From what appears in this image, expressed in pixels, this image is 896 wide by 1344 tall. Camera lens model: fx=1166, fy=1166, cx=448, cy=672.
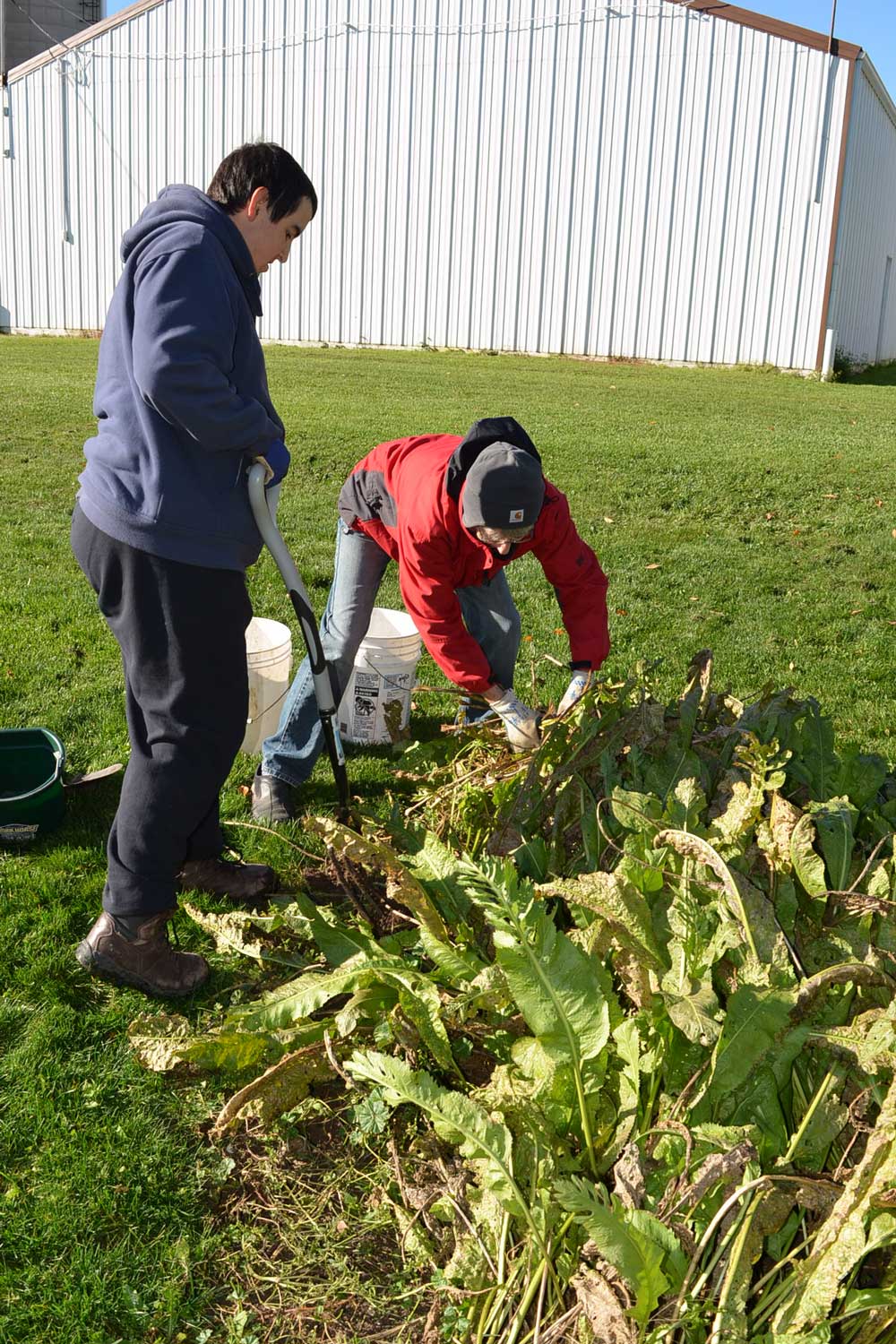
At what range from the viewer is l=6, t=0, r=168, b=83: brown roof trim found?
76.4ft

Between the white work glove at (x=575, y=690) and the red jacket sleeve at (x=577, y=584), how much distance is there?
74 mm

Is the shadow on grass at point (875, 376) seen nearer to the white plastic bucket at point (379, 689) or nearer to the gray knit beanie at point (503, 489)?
the white plastic bucket at point (379, 689)

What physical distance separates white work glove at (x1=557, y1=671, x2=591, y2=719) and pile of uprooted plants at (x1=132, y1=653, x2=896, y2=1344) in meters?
0.43

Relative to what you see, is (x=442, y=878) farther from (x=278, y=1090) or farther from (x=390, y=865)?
(x=278, y=1090)

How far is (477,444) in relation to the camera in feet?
11.4

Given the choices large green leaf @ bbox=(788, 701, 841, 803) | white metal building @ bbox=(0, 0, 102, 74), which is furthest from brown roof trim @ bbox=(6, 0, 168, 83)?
large green leaf @ bbox=(788, 701, 841, 803)

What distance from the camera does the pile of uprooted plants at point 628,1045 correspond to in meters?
2.04

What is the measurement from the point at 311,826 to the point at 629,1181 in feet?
4.24

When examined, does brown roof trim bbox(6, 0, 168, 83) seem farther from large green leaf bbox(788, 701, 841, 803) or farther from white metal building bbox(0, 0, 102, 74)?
large green leaf bbox(788, 701, 841, 803)

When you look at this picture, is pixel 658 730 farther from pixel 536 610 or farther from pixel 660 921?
pixel 536 610

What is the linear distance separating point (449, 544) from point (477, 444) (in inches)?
13.6

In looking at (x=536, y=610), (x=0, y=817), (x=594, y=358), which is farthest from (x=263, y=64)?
(x=0, y=817)

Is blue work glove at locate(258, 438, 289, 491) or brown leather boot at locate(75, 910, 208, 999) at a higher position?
blue work glove at locate(258, 438, 289, 491)

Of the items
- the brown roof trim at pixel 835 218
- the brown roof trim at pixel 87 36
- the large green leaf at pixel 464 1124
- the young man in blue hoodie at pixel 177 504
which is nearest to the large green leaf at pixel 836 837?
the large green leaf at pixel 464 1124
